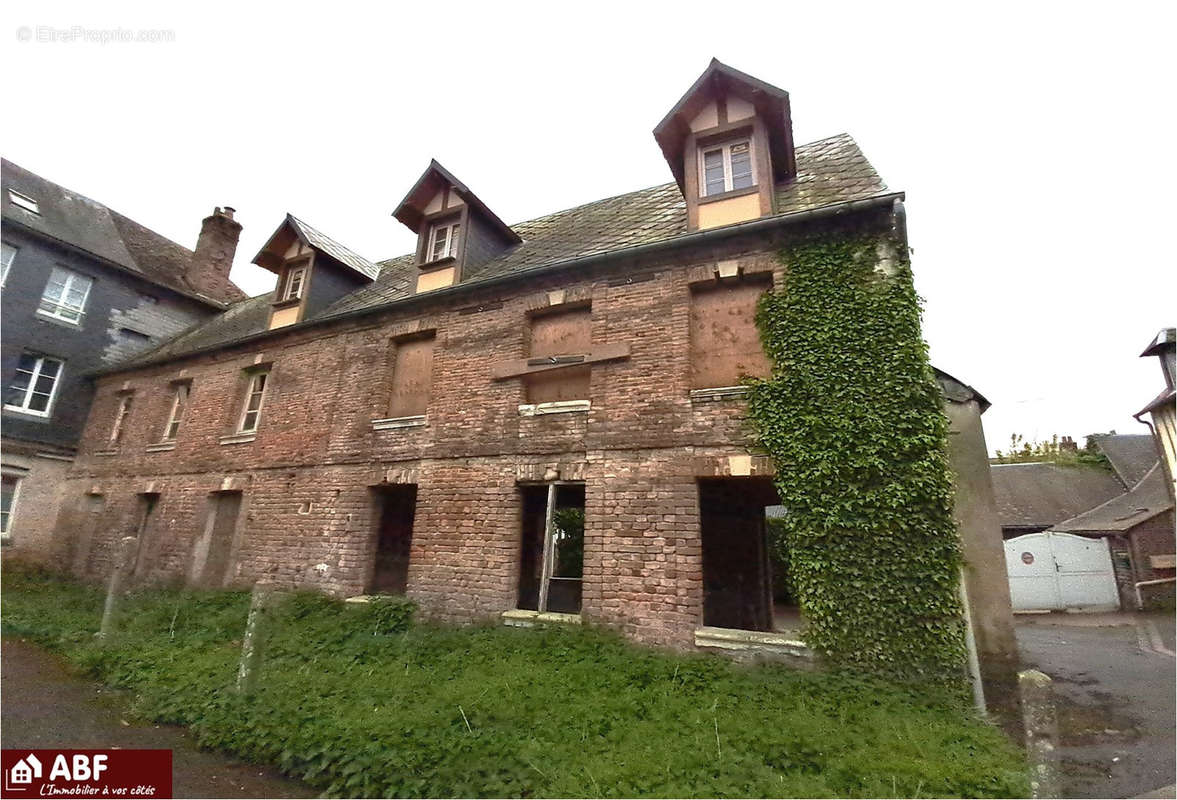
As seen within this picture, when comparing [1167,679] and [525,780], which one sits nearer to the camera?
[525,780]

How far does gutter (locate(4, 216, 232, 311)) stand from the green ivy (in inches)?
799

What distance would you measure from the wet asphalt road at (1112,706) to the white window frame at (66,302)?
2378cm

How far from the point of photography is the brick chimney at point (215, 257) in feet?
64.1

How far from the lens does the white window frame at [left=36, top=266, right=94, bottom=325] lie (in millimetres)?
15344

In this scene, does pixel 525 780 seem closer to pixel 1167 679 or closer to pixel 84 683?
pixel 84 683

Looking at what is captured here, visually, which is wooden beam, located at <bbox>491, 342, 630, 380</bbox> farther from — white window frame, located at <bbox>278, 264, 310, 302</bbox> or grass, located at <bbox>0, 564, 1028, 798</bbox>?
white window frame, located at <bbox>278, 264, 310, 302</bbox>

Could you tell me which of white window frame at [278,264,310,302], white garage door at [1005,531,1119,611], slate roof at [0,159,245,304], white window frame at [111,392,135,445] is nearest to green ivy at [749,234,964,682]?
white window frame at [278,264,310,302]

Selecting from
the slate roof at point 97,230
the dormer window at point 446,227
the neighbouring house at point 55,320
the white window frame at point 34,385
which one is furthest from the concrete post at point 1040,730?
Answer: the slate roof at point 97,230

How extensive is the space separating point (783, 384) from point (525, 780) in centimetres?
523

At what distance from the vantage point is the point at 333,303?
1292cm

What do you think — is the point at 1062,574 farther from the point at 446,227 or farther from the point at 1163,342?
the point at 446,227

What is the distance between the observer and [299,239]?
506 inches

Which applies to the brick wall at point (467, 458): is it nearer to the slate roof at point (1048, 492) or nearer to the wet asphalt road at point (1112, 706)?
the wet asphalt road at point (1112, 706)

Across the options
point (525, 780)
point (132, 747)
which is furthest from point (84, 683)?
point (525, 780)
